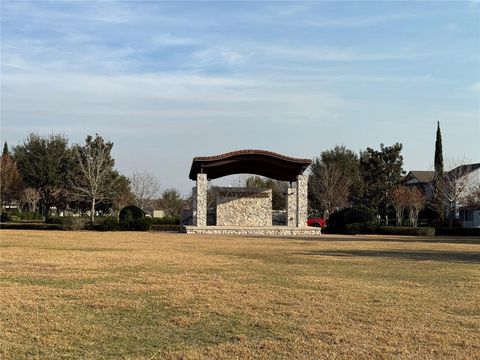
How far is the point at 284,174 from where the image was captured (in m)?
42.2

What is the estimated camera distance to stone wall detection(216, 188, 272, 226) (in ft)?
140

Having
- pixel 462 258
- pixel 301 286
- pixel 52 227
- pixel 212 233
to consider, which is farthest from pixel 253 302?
pixel 52 227

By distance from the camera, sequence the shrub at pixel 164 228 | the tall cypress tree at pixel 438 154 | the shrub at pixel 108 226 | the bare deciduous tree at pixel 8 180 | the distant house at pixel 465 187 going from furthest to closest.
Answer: the tall cypress tree at pixel 438 154 < the distant house at pixel 465 187 < the bare deciduous tree at pixel 8 180 < the shrub at pixel 164 228 < the shrub at pixel 108 226

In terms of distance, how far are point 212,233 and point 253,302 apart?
89.8ft

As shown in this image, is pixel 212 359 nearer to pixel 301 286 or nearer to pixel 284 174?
pixel 301 286

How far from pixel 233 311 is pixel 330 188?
51.1m

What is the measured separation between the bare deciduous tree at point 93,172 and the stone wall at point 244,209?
38.4 feet

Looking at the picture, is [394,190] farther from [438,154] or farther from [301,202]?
[301,202]

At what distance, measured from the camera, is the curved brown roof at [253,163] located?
120 feet

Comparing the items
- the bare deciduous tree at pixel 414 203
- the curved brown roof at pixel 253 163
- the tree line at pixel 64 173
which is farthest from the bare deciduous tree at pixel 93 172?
the bare deciduous tree at pixel 414 203

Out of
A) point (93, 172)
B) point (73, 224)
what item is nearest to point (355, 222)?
point (73, 224)

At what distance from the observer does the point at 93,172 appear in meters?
47.7

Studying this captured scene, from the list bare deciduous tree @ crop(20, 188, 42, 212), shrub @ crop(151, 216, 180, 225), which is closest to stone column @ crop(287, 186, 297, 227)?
shrub @ crop(151, 216, 180, 225)

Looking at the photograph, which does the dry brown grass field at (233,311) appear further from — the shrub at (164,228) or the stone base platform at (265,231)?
the shrub at (164,228)
